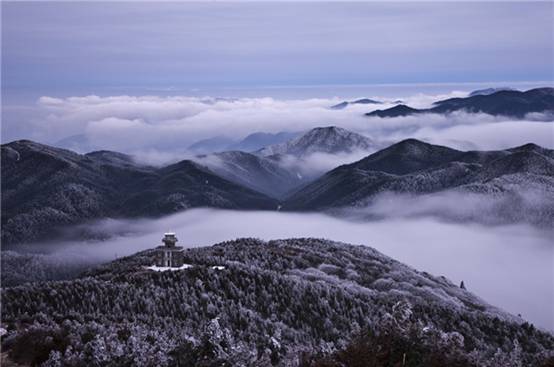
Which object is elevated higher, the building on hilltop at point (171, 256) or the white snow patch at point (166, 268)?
the building on hilltop at point (171, 256)

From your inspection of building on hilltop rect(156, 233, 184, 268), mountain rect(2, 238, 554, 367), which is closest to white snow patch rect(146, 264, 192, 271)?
building on hilltop rect(156, 233, 184, 268)

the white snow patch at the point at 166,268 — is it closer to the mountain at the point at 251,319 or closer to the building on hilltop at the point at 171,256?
the building on hilltop at the point at 171,256

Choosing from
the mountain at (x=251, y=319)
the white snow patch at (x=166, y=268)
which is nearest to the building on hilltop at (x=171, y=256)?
the white snow patch at (x=166, y=268)

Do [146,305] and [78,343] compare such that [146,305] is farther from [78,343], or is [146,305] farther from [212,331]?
[212,331]

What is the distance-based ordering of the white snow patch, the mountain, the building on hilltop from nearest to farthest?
the mountain → the white snow patch → the building on hilltop

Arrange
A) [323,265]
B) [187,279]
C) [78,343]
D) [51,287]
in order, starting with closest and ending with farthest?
[78,343]
[51,287]
[187,279]
[323,265]

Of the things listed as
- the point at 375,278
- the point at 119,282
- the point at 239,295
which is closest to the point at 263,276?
the point at 239,295

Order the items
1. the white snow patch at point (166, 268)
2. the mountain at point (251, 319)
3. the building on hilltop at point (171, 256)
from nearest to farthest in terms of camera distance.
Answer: the mountain at point (251, 319) < the white snow patch at point (166, 268) < the building on hilltop at point (171, 256)

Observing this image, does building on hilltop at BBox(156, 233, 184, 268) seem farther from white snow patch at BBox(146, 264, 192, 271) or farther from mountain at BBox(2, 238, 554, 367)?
mountain at BBox(2, 238, 554, 367)
